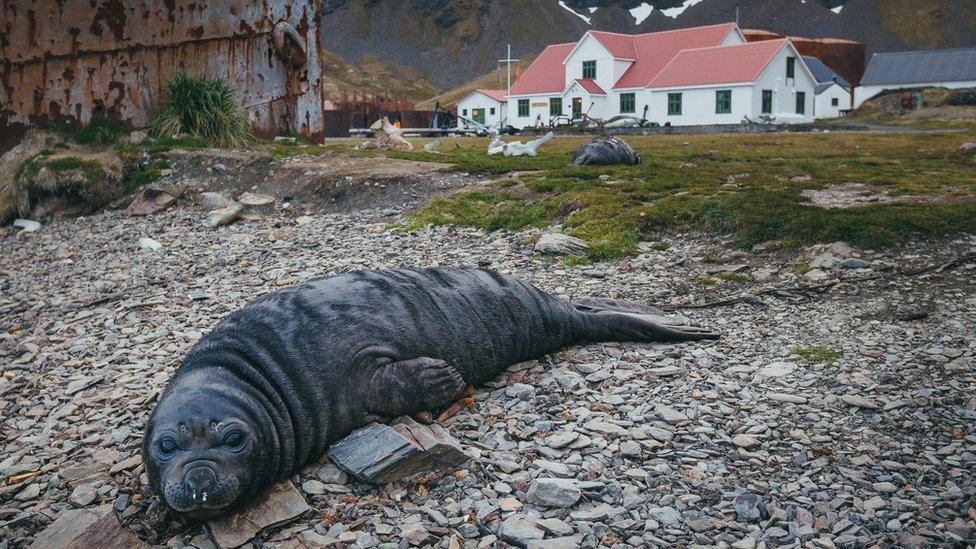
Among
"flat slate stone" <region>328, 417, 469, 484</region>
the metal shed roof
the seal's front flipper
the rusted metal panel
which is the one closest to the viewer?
"flat slate stone" <region>328, 417, 469, 484</region>

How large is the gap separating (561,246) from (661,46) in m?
44.3

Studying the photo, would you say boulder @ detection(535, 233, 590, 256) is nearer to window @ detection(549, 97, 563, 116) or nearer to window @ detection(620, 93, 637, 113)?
window @ detection(620, 93, 637, 113)

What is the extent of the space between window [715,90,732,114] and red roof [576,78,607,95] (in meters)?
7.83

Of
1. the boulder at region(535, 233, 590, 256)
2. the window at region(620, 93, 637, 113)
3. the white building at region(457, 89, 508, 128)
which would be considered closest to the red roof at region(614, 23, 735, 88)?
the window at region(620, 93, 637, 113)

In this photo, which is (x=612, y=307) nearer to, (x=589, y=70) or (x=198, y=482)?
(x=198, y=482)

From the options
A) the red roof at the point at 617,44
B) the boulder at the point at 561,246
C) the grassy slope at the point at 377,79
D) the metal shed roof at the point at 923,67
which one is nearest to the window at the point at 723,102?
the red roof at the point at 617,44

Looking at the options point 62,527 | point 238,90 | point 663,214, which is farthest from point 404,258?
point 238,90

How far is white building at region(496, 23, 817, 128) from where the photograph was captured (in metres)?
40.7

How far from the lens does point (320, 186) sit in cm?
1105

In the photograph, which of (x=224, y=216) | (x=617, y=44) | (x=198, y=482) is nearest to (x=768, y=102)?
(x=617, y=44)

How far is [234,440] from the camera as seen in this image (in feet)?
11.7

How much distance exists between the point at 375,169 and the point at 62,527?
8.55m

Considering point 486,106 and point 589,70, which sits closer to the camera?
point 589,70

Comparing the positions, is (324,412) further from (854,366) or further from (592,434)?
(854,366)
